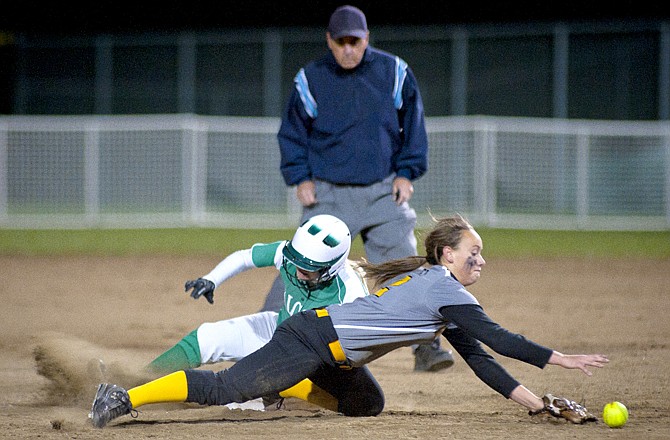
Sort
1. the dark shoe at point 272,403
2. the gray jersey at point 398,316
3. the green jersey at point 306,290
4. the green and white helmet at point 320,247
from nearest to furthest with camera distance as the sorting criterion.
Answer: the gray jersey at point 398,316
the green and white helmet at point 320,247
the green jersey at point 306,290
the dark shoe at point 272,403

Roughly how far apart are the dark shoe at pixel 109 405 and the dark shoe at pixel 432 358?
2.43 meters

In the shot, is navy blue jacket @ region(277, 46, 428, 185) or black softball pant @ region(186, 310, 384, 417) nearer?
black softball pant @ region(186, 310, 384, 417)

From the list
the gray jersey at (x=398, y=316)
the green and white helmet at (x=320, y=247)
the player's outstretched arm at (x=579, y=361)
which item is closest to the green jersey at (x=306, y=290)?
the green and white helmet at (x=320, y=247)

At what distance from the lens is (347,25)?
21.4 ft

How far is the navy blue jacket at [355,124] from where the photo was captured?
6.65 m

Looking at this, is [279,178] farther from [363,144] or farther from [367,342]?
[367,342]

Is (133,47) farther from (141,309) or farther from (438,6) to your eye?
(141,309)

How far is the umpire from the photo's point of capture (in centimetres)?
661

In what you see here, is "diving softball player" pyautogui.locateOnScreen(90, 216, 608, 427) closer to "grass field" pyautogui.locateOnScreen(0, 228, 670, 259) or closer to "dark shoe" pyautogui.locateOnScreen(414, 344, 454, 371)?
"dark shoe" pyautogui.locateOnScreen(414, 344, 454, 371)

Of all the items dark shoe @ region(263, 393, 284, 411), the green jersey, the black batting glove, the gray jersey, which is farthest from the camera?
dark shoe @ region(263, 393, 284, 411)

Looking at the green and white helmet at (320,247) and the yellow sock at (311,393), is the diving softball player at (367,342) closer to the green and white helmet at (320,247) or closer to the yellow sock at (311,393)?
the green and white helmet at (320,247)

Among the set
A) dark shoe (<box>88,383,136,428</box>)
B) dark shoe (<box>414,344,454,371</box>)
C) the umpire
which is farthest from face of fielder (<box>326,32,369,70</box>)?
dark shoe (<box>88,383,136,428</box>)

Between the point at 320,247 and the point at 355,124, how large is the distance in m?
1.80

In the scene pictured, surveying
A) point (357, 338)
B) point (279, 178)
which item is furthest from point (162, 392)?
point (279, 178)
